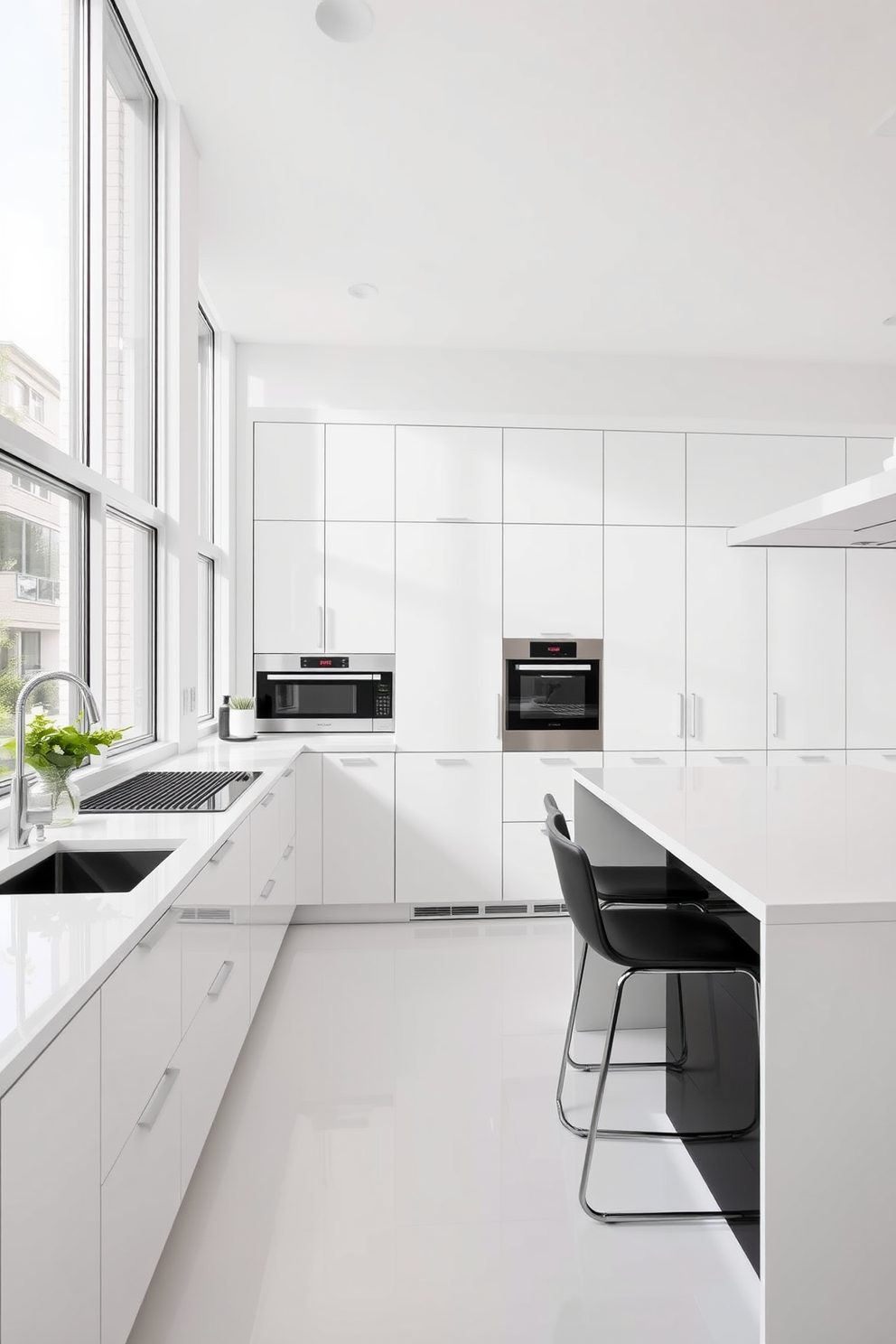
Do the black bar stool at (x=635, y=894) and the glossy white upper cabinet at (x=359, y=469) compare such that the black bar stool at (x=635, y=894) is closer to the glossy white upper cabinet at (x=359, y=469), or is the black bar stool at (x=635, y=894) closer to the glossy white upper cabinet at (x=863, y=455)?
the glossy white upper cabinet at (x=359, y=469)

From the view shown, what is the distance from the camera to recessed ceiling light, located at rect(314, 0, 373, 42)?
211 cm

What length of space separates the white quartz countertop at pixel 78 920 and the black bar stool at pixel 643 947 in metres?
0.79

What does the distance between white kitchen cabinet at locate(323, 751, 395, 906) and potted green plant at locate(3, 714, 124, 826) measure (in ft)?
6.70

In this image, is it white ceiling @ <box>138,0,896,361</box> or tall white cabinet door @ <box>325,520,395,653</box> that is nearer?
white ceiling @ <box>138,0,896,361</box>

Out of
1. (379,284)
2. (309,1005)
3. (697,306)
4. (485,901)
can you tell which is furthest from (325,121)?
(485,901)

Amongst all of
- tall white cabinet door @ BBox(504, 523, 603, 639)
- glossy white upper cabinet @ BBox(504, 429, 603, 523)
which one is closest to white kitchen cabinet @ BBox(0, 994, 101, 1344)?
tall white cabinet door @ BBox(504, 523, 603, 639)

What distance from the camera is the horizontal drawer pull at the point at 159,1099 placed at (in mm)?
1317

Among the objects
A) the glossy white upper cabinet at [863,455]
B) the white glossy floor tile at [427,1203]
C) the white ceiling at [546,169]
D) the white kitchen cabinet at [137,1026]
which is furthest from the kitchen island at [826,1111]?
the glossy white upper cabinet at [863,455]

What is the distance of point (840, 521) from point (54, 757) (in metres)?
1.96

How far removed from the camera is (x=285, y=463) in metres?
3.88

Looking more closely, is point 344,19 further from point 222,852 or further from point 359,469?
point 222,852

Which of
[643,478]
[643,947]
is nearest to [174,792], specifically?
[643,947]

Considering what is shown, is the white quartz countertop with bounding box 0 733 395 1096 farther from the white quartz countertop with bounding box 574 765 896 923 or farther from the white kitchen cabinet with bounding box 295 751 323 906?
the white kitchen cabinet with bounding box 295 751 323 906

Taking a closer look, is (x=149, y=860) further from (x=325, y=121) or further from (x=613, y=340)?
(x=613, y=340)
